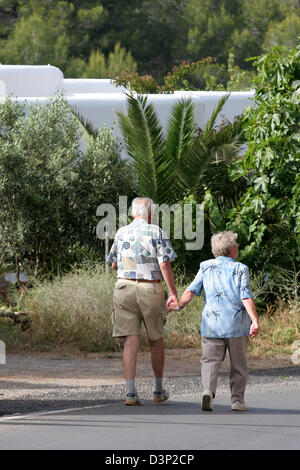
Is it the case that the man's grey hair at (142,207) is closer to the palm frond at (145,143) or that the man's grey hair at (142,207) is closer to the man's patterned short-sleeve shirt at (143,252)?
the man's patterned short-sleeve shirt at (143,252)

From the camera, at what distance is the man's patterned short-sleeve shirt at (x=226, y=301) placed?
27.3 ft

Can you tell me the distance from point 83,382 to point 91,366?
130 cm

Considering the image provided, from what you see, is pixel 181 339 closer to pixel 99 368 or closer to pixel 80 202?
pixel 99 368

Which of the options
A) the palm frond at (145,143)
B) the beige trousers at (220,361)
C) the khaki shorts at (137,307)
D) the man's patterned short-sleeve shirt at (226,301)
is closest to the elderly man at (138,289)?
the khaki shorts at (137,307)

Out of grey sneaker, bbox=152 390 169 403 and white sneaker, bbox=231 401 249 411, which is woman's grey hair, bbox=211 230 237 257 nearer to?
white sneaker, bbox=231 401 249 411

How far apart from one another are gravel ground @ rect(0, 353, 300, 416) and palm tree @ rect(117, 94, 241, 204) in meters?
3.79

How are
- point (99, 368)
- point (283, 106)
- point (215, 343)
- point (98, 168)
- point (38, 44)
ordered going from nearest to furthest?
1. point (215, 343)
2. point (99, 368)
3. point (283, 106)
4. point (98, 168)
5. point (38, 44)

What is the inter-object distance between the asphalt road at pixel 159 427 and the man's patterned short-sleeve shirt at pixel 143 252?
3.69 ft

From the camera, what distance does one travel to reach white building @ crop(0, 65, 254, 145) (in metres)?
18.8

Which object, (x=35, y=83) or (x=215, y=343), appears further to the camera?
(x=35, y=83)

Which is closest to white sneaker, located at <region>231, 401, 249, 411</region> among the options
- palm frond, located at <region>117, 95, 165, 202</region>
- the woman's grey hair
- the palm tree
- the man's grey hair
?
the woman's grey hair

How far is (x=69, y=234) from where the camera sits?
16391 mm

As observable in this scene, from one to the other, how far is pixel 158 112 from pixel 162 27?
1305 inches
